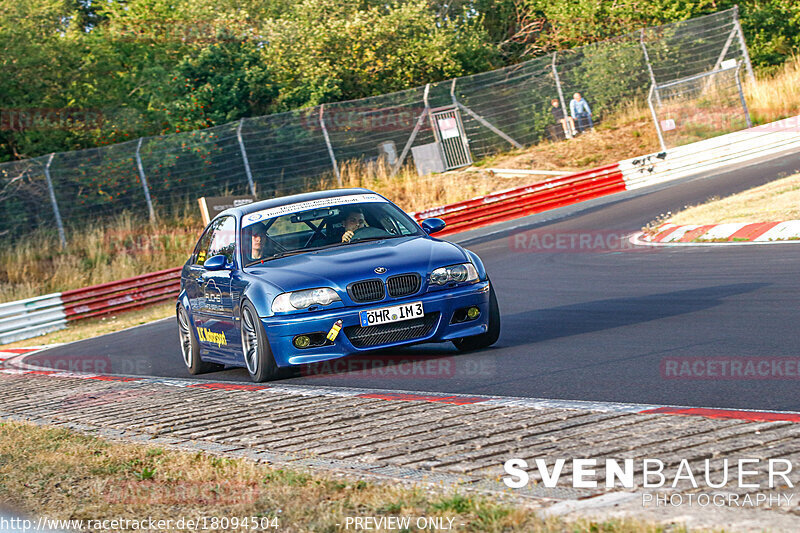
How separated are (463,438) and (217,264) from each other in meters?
4.62

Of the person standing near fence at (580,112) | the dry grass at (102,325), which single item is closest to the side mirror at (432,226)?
the dry grass at (102,325)

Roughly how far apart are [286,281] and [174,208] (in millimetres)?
20110

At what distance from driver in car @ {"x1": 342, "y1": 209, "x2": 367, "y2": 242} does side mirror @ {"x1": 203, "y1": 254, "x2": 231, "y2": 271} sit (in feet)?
3.58

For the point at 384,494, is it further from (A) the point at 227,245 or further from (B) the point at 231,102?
(B) the point at 231,102

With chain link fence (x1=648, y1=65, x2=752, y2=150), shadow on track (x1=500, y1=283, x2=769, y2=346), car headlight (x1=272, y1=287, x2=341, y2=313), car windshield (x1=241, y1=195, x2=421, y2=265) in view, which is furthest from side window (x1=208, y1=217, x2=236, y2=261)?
chain link fence (x1=648, y1=65, x2=752, y2=150)

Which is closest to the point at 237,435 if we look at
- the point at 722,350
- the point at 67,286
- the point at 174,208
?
the point at 722,350

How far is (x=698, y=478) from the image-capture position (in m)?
3.96

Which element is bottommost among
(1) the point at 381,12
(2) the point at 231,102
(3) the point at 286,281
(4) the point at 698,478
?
(4) the point at 698,478

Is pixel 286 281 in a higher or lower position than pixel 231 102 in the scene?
lower

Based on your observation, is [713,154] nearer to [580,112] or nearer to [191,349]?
[580,112]

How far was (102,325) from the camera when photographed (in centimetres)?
2077

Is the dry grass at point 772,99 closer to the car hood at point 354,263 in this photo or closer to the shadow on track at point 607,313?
the shadow on track at point 607,313

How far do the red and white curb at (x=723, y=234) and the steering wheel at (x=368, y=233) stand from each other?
6.51 m

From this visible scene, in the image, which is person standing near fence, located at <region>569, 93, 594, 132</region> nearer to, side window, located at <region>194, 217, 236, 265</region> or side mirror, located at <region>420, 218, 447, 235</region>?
side window, located at <region>194, 217, 236, 265</region>
